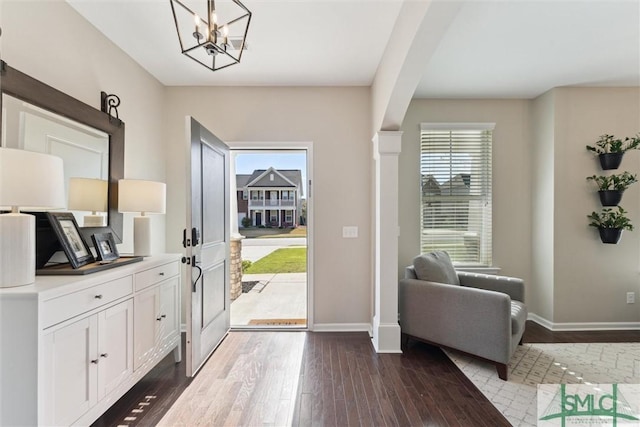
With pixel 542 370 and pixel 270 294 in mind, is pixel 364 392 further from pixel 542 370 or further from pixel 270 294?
pixel 270 294

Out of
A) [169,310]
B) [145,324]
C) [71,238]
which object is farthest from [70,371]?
[169,310]

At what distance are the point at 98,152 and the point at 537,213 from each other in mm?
4520

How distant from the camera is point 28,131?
5.49 feet

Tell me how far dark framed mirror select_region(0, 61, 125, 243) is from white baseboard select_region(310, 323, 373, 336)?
2.12 meters

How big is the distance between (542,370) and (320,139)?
295 centimetres

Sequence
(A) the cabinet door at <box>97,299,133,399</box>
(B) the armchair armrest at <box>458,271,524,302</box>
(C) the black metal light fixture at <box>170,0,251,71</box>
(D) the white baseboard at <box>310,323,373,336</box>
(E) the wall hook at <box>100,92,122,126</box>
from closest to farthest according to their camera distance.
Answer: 1. (C) the black metal light fixture at <box>170,0,251,71</box>
2. (A) the cabinet door at <box>97,299,133,399</box>
3. (E) the wall hook at <box>100,92,122,126</box>
4. (B) the armchair armrest at <box>458,271,524,302</box>
5. (D) the white baseboard at <box>310,323,373,336</box>

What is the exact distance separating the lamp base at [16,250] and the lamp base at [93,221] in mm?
728

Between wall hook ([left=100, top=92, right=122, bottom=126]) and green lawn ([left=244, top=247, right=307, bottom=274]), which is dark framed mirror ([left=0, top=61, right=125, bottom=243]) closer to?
wall hook ([left=100, top=92, right=122, bottom=126])

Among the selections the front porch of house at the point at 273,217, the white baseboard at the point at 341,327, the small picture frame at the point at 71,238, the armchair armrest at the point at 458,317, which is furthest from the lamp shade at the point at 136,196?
the front porch of house at the point at 273,217

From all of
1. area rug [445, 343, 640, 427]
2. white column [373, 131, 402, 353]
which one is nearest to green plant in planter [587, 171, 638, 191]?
area rug [445, 343, 640, 427]

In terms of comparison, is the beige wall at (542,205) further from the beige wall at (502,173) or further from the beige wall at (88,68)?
the beige wall at (88,68)

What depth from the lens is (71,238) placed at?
1778mm

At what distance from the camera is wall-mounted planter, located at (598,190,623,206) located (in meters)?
3.11

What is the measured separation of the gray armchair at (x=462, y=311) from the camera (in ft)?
7.54
